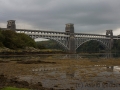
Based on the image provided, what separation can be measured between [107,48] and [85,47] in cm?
3083

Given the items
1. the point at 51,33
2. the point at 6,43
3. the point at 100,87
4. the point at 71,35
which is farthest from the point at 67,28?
the point at 100,87

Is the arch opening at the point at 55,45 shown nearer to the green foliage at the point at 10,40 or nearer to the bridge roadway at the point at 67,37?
the bridge roadway at the point at 67,37

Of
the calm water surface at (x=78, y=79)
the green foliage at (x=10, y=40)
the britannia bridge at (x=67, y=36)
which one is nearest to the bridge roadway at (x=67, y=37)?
the britannia bridge at (x=67, y=36)

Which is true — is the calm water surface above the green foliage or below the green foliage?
below

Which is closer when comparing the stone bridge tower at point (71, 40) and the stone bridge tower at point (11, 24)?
the stone bridge tower at point (11, 24)

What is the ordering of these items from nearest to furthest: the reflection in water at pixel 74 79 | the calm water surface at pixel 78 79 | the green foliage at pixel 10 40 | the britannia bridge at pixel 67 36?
the calm water surface at pixel 78 79 < the reflection in water at pixel 74 79 < the green foliage at pixel 10 40 < the britannia bridge at pixel 67 36

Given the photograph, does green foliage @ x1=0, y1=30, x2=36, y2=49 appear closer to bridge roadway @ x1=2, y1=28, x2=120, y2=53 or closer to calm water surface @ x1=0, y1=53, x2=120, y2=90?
bridge roadway @ x1=2, y1=28, x2=120, y2=53

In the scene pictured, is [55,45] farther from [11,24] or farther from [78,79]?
→ [78,79]

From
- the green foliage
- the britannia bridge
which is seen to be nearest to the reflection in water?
the green foliage

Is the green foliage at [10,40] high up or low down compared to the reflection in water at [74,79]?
up

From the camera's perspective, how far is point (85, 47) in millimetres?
154625

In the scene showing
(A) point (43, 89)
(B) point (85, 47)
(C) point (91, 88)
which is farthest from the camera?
(B) point (85, 47)

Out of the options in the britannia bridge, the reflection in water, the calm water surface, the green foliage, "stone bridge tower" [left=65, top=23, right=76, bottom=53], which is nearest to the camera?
the calm water surface

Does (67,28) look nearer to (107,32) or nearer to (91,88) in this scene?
(107,32)
